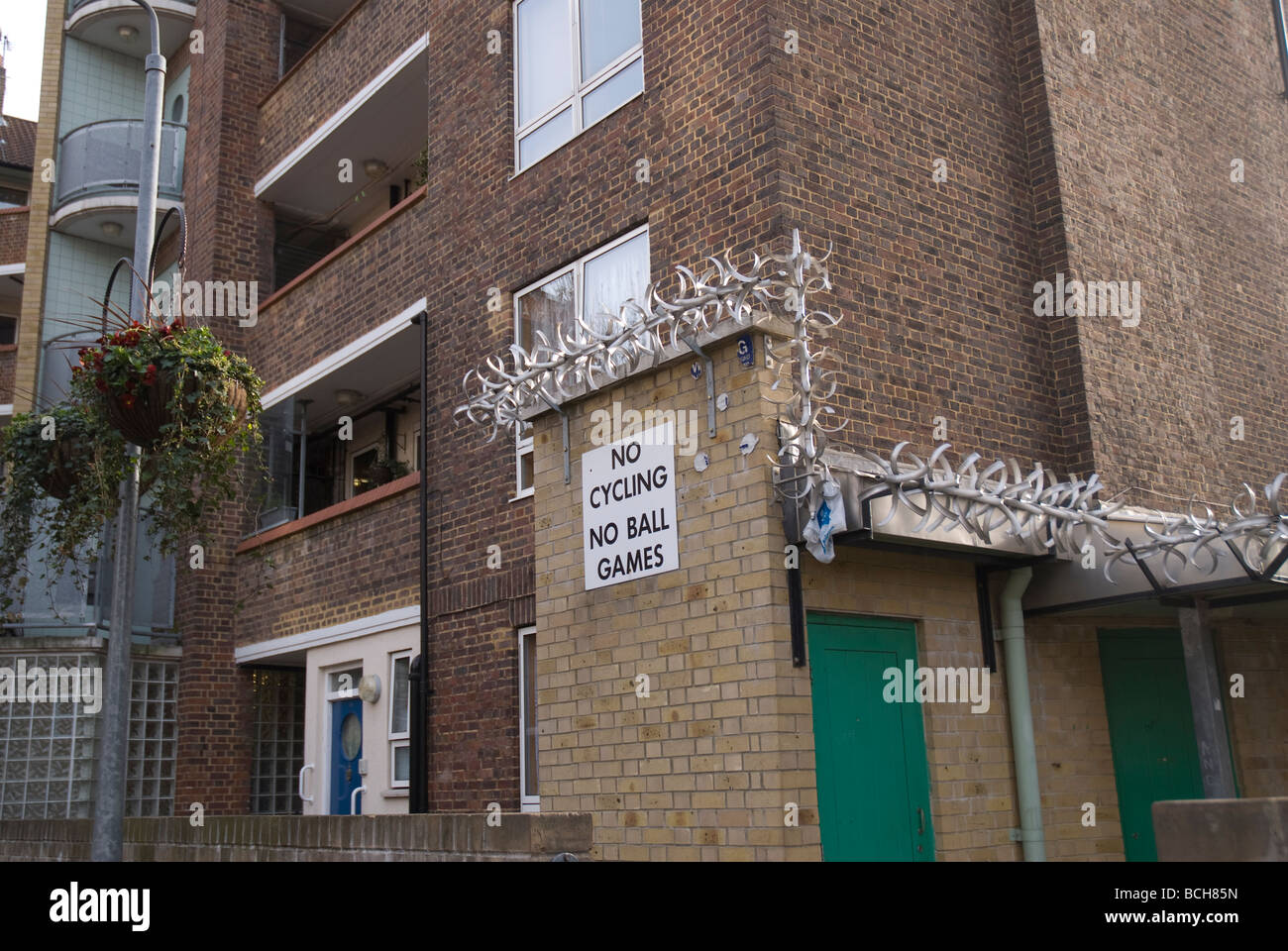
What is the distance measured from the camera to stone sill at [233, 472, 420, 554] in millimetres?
12930

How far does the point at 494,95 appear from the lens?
12.0 meters

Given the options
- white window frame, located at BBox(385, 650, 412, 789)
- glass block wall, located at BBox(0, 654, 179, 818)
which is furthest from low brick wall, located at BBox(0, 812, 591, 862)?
glass block wall, located at BBox(0, 654, 179, 818)

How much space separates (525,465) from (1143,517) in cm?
533

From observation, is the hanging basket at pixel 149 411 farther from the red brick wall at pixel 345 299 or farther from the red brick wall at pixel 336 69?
the red brick wall at pixel 336 69

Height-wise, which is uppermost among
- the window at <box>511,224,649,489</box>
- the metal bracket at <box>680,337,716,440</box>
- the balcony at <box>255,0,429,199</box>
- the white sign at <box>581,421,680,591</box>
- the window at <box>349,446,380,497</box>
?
the balcony at <box>255,0,429,199</box>

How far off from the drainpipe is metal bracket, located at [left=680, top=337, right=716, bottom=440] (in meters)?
2.73

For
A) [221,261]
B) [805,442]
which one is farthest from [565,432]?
[221,261]

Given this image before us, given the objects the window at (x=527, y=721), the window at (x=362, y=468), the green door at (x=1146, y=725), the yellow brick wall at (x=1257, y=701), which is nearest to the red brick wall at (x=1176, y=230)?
the yellow brick wall at (x=1257, y=701)

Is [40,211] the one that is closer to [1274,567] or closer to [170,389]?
[170,389]

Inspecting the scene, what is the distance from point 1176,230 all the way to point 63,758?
45.9 feet

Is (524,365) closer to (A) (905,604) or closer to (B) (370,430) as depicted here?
(A) (905,604)

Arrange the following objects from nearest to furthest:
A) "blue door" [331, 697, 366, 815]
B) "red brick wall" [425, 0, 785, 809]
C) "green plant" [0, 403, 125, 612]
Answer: "red brick wall" [425, 0, 785, 809], "green plant" [0, 403, 125, 612], "blue door" [331, 697, 366, 815]

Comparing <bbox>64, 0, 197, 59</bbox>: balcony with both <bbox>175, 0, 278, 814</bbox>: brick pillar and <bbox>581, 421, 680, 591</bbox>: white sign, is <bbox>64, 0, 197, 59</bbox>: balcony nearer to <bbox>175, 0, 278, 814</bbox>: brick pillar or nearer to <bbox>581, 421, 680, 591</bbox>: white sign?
<bbox>175, 0, 278, 814</bbox>: brick pillar

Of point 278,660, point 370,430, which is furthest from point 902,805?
point 370,430
